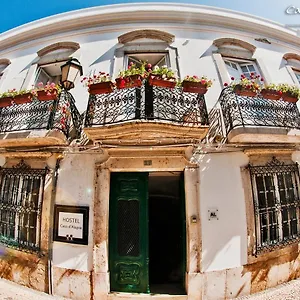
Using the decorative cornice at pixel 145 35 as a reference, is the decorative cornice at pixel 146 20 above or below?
above

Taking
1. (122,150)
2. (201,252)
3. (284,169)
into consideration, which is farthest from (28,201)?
(284,169)

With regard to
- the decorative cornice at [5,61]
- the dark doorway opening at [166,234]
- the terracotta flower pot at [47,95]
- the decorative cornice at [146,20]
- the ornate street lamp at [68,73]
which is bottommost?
the dark doorway opening at [166,234]

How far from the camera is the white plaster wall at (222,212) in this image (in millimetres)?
4832

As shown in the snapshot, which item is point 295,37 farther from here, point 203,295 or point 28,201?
point 28,201

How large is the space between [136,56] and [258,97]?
394 cm

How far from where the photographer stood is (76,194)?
16.9 ft

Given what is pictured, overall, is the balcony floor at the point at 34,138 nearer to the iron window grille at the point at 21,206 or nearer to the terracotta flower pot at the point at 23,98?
the iron window grille at the point at 21,206

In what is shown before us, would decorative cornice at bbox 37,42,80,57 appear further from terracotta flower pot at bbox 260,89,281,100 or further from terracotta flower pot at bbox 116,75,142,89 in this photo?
terracotta flower pot at bbox 260,89,281,100

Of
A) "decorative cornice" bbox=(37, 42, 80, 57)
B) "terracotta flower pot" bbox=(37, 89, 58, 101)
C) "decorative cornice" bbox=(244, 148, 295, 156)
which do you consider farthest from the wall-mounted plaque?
"decorative cornice" bbox=(37, 42, 80, 57)

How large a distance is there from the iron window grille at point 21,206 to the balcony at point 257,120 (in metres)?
4.67

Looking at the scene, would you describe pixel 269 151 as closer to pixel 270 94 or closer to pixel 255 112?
pixel 255 112

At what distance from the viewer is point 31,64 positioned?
7496mm

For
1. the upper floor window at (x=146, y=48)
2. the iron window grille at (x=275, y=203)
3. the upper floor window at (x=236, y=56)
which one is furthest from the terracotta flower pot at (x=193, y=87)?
the upper floor window at (x=236, y=56)

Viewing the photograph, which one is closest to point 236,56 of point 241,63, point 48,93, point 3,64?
point 241,63
